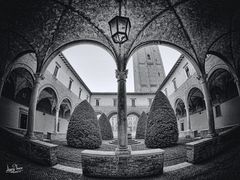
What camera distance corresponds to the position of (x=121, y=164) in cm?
465

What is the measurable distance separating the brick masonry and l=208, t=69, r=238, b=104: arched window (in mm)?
10975

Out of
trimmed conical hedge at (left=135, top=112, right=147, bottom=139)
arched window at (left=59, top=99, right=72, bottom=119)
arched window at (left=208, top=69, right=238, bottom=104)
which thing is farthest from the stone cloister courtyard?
arched window at (left=59, top=99, right=72, bottom=119)

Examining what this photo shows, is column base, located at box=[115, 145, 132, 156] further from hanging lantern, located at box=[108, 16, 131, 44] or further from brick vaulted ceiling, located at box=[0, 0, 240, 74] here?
brick vaulted ceiling, located at box=[0, 0, 240, 74]

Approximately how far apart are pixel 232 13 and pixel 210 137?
227 inches

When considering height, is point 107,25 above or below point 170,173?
above

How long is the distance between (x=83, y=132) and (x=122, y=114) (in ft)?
14.0

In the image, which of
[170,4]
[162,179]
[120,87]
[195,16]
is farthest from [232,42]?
[162,179]

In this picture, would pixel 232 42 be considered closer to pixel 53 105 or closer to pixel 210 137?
pixel 210 137

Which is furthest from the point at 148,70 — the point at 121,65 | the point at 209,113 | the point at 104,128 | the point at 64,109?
the point at 121,65

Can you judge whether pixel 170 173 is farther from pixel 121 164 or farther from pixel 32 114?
pixel 32 114

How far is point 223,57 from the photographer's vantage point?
8422 mm

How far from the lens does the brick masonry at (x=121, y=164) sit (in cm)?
459

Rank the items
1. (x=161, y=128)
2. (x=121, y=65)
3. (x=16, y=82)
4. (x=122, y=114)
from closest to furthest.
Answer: (x=122, y=114) → (x=121, y=65) → (x=161, y=128) → (x=16, y=82)

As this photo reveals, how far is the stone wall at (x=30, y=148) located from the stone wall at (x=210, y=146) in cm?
537
